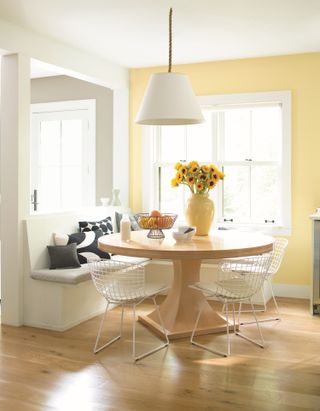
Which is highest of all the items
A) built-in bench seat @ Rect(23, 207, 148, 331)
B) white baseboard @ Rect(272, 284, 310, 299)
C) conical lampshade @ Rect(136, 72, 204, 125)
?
conical lampshade @ Rect(136, 72, 204, 125)

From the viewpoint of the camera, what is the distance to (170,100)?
12.4ft

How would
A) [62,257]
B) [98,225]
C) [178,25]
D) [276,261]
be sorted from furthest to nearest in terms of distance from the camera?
[98,225] → [276,261] → [62,257] → [178,25]

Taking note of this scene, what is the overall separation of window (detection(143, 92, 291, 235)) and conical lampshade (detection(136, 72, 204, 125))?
6.26ft

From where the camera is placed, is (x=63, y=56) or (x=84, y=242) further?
(x=63, y=56)

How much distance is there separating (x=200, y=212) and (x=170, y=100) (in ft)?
3.37

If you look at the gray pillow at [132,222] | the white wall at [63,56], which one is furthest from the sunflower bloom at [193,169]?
the white wall at [63,56]

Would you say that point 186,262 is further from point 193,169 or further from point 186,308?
point 193,169

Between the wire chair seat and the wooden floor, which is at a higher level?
the wire chair seat

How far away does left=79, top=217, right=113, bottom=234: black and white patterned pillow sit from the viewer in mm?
5070

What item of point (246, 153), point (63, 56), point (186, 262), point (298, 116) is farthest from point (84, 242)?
point (298, 116)

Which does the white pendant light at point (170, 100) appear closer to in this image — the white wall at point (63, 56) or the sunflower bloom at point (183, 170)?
the sunflower bloom at point (183, 170)

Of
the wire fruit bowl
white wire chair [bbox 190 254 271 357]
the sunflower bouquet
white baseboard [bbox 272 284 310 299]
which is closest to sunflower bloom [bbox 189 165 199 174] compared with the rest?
the sunflower bouquet

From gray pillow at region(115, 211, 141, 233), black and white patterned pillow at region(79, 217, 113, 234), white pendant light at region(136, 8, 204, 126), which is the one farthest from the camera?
gray pillow at region(115, 211, 141, 233)

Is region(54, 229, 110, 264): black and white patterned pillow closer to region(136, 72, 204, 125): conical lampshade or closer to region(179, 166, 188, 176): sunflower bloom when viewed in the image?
region(179, 166, 188, 176): sunflower bloom
